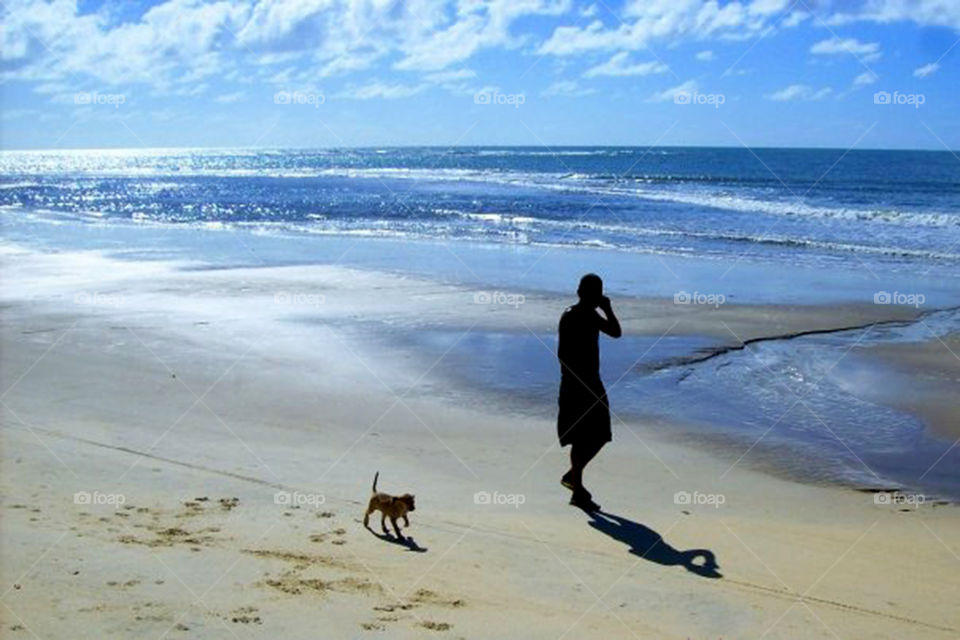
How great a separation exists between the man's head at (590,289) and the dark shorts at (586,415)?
1.94 ft

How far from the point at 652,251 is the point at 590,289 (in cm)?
1793

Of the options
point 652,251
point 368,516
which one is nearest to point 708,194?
point 652,251

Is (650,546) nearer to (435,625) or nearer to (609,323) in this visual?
(609,323)

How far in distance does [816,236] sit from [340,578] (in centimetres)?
2549

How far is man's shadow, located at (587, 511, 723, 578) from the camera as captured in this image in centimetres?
611

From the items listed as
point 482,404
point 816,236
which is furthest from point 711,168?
point 482,404

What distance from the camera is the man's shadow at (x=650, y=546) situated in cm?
611

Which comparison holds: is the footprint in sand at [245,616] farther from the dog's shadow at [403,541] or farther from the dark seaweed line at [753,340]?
the dark seaweed line at [753,340]

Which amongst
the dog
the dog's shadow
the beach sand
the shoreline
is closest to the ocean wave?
the shoreline

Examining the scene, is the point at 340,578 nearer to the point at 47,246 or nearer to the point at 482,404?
the point at 482,404

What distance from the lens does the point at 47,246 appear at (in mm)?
25594

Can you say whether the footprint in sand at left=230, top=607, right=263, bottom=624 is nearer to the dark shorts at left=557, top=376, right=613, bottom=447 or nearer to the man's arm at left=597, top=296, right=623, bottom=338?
the dark shorts at left=557, top=376, right=613, bottom=447

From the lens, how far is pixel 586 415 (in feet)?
24.5

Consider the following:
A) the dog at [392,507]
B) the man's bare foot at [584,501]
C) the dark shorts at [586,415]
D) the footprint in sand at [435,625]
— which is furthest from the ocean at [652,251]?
the footprint in sand at [435,625]
